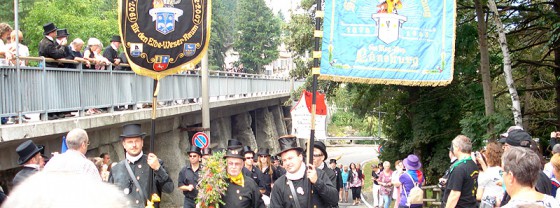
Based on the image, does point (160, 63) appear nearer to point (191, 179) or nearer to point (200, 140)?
point (191, 179)

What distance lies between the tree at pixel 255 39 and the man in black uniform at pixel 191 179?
83457 mm

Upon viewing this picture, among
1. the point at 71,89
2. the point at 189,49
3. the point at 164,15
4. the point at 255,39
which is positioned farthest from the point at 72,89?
the point at 255,39

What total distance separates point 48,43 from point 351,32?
6.28 m

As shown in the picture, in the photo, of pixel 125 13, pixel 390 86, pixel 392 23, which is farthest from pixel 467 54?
pixel 125 13

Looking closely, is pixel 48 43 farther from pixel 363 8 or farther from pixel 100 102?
pixel 363 8

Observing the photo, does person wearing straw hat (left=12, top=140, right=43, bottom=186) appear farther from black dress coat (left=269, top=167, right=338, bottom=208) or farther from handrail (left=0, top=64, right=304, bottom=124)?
handrail (left=0, top=64, right=304, bottom=124)

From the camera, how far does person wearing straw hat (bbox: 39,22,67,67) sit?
12.9 metres

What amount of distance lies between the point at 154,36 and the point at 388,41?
3207mm

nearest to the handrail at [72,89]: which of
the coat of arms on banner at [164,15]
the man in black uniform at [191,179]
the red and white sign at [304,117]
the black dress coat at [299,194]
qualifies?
the man in black uniform at [191,179]

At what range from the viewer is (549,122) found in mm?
20484

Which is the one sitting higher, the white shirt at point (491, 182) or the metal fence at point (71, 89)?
the metal fence at point (71, 89)

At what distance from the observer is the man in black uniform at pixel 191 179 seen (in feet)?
35.7

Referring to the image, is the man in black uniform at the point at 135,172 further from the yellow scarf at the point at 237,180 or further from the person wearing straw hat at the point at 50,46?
the person wearing straw hat at the point at 50,46

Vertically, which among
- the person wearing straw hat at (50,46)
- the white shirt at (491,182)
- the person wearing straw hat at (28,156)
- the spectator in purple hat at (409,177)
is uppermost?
the person wearing straw hat at (50,46)
